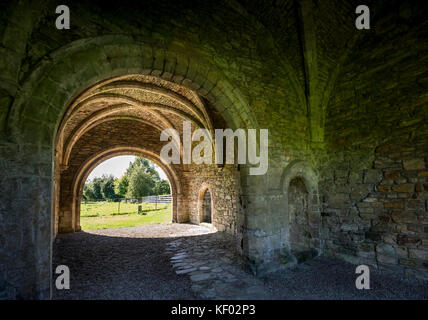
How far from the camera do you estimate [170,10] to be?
3.55 meters

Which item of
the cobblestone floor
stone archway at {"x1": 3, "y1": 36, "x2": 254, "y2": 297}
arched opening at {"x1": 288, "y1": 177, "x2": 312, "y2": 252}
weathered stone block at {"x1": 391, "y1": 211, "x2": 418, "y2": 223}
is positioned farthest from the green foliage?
weathered stone block at {"x1": 391, "y1": 211, "x2": 418, "y2": 223}

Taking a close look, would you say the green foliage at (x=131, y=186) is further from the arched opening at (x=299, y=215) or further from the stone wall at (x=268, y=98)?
the stone wall at (x=268, y=98)

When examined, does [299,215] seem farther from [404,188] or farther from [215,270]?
[215,270]

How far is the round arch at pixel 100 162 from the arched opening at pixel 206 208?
146cm

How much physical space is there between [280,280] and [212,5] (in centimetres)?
522

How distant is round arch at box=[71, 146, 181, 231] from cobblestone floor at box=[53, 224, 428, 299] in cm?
350

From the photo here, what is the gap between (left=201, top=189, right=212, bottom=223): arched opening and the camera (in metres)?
10.2

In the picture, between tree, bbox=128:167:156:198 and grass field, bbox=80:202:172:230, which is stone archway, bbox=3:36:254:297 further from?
tree, bbox=128:167:156:198

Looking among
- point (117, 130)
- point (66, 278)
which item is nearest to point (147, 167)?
point (117, 130)

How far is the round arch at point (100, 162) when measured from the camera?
902 centimetres

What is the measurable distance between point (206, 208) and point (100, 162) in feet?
18.0

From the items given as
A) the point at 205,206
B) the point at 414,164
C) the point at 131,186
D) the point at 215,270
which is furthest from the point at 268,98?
the point at 131,186

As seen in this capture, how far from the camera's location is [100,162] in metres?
9.86
